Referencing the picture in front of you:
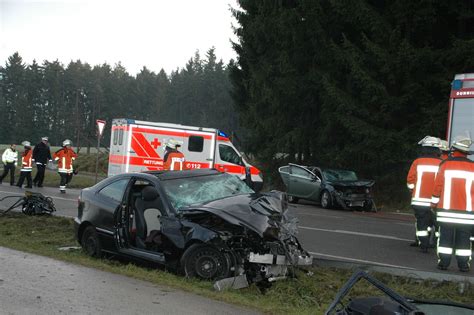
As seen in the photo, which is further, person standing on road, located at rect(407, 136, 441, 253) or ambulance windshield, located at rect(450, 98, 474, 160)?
ambulance windshield, located at rect(450, 98, 474, 160)

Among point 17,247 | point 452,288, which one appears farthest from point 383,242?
point 17,247

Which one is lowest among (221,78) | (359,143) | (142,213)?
(142,213)

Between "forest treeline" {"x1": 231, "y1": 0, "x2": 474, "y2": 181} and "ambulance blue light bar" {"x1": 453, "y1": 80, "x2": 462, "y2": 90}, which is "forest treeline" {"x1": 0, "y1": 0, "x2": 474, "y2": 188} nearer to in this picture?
"forest treeline" {"x1": 231, "y1": 0, "x2": 474, "y2": 181}

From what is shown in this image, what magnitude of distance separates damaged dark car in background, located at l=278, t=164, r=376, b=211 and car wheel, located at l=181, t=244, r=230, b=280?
11567 mm

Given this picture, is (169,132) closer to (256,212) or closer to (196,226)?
(196,226)

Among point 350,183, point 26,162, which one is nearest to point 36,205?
point 26,162

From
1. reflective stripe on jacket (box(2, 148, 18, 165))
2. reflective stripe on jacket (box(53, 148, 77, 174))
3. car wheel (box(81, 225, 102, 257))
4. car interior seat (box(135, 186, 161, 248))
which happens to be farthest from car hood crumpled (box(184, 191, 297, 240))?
reflective stripe on jacket (box(2, 148, 18, 165))

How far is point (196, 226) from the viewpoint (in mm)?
6422

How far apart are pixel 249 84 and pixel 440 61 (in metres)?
11.0

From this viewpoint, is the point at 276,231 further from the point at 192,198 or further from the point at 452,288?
the point at 452,288

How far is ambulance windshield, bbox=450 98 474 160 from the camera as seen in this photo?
Answer: 9789mm

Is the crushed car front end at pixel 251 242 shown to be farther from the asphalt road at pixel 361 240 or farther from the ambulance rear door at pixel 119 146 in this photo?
the ambulance rear door at pixel 119 146

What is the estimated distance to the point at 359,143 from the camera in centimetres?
2023

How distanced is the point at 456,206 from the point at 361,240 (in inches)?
132
